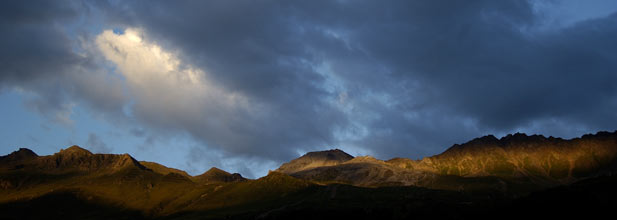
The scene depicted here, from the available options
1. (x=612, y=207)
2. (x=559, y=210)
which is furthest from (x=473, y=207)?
(x=612, y=207)

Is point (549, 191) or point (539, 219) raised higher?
point (549, 191)

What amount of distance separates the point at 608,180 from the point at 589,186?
292 inches

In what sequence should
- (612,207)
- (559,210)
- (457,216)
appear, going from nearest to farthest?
1. (612,207)
2. (559,210)
3. (457,216)

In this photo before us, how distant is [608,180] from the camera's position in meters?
170

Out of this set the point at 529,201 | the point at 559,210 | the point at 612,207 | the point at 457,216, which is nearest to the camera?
the point at 612,207

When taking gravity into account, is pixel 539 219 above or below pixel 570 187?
below

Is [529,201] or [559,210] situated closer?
[559,210]

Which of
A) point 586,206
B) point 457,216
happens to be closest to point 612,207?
point 586,206

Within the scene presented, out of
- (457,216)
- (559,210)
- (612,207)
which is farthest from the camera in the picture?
(457,216)

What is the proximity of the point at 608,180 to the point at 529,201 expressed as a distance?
27.9 meters

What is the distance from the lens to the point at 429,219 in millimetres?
188500

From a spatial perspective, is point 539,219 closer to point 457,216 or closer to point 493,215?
point 493,215

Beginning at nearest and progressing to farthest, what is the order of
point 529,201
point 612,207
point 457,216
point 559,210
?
point 612,207 < point 559,210 < point 529,201 < point 457,216

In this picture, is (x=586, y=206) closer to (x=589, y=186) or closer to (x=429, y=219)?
(x=589, y=186)
